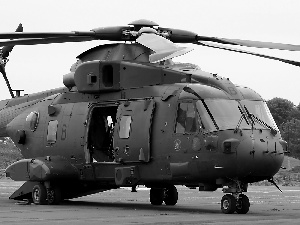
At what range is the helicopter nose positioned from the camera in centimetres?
2050

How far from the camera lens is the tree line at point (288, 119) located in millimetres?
128375

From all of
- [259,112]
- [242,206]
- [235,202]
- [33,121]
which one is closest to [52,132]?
[33,121]

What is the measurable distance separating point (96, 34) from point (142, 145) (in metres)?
4.01

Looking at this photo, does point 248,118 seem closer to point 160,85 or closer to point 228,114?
point 228,114

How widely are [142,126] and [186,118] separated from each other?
160cm

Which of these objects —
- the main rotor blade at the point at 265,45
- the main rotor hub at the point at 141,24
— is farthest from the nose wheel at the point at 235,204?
the main rotor hub at the point at 141,24

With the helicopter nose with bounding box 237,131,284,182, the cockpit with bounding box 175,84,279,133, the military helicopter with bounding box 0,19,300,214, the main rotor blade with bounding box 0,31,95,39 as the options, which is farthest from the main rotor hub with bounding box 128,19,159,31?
the helicopter nose with bounding box 237,131,284,182

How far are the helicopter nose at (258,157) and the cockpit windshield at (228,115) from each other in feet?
Answer: 1.76

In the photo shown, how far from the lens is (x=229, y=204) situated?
20656mm

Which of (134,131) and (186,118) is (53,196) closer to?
(134,131)

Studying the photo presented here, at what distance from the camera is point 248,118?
21500mm

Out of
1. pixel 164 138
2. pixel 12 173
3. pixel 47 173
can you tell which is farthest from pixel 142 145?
pixel 12 173

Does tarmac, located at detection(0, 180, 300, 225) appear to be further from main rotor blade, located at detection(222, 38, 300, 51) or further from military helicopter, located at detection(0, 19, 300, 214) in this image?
main rotor blade, located at detection(222, 38, 300, 51)

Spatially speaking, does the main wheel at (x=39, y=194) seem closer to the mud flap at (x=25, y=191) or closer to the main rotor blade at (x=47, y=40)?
the mud flap at (x=25, y=191)
